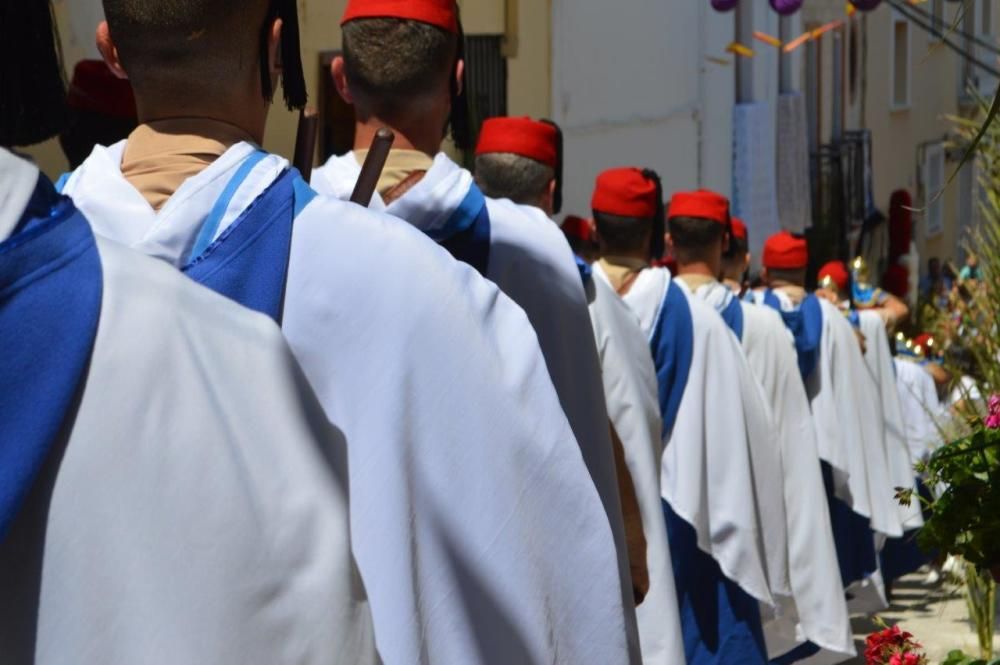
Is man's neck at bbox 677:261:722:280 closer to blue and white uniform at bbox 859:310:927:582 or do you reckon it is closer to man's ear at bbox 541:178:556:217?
man's ear at bbox 541:178:556:217

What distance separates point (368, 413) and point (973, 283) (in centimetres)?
372

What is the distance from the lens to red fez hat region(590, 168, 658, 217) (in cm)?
590

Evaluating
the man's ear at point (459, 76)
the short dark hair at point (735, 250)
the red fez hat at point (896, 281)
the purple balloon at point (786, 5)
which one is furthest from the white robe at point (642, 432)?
the red fez hat at point (896, 281)

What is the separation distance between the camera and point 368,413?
2.27 m

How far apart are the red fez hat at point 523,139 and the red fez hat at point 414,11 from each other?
1.17 meters

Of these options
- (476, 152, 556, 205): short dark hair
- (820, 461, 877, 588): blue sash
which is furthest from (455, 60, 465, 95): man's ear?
(820, 461, 877, 588): blue sash

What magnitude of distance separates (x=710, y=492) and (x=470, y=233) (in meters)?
3.49

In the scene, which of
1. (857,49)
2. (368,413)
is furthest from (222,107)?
(857,49)

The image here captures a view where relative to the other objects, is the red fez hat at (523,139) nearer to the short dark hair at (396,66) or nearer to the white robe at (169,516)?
the short dark hair at (396,66)

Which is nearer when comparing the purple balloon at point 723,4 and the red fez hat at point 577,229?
the red fez hat at point 577,229

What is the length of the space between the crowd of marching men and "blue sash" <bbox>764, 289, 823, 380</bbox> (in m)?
4.67

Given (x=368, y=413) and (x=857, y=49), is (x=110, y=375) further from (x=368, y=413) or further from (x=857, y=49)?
(x=857, y=49)

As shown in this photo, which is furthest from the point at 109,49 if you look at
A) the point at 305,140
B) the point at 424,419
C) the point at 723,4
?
the point at 723,4

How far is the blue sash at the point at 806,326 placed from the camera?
8.88m
